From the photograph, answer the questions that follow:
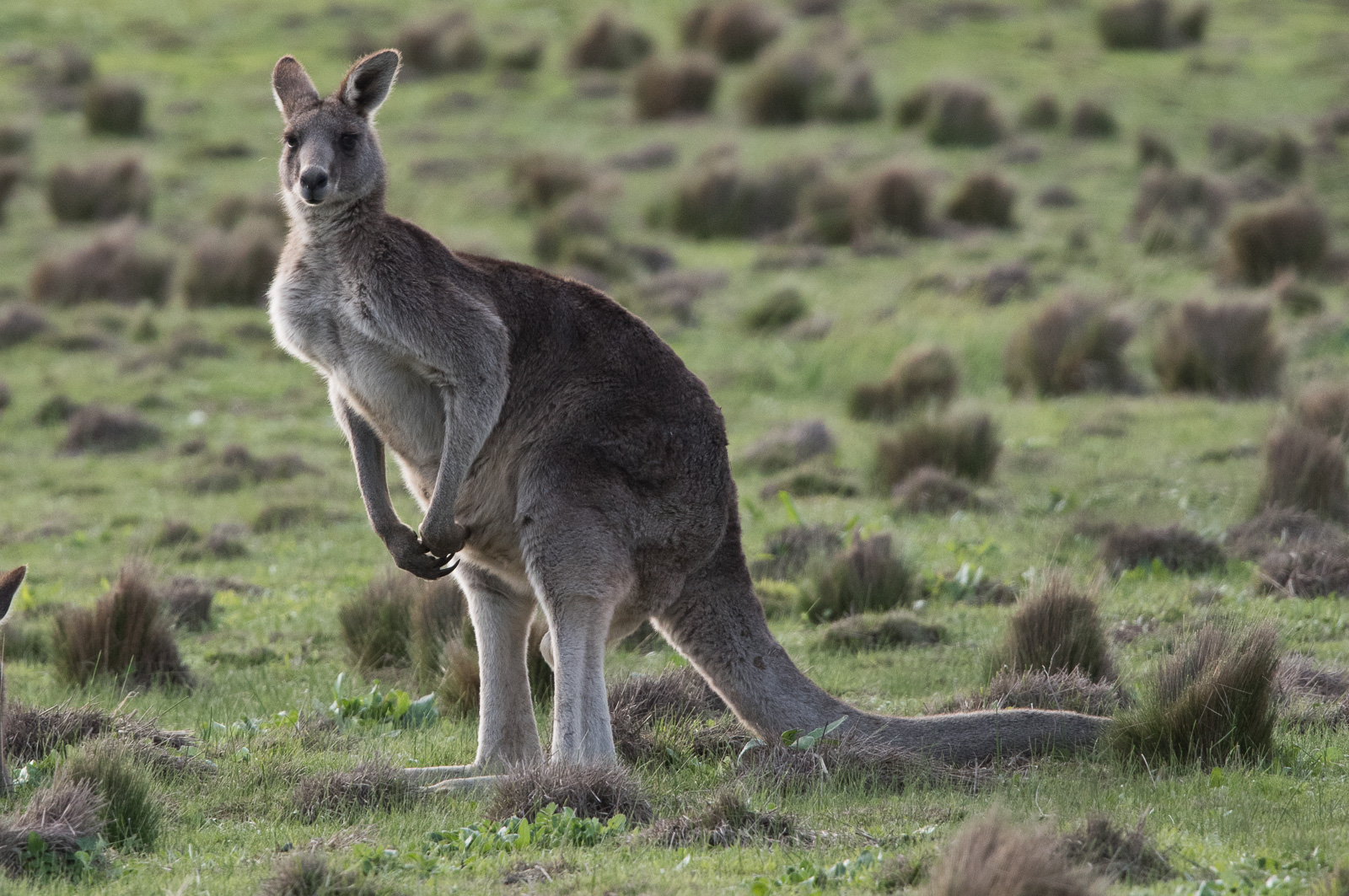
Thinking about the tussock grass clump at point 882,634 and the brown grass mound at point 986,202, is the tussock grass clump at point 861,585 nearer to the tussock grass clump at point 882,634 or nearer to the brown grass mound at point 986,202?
the tussock grass clump at point 882,634

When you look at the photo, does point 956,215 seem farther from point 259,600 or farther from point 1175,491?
point 259,600

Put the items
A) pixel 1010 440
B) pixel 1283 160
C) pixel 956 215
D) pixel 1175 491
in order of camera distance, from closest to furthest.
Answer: pixel 1175 491
pixel 1010 440
pixel 956 215
pixel 1283 160

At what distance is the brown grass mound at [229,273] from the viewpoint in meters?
17.2

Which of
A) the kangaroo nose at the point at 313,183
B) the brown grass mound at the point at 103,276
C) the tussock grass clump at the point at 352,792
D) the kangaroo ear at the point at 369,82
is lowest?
the tussock grass clump at the point at 352,792

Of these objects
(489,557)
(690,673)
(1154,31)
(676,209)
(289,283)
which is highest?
(1154,31)

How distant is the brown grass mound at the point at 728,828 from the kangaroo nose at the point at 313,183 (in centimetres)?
232

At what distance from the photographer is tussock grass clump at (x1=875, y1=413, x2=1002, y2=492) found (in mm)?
11117

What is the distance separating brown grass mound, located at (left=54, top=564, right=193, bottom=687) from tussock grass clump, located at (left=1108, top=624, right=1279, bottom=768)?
407 centimetres

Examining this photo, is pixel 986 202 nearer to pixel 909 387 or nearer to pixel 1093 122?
pixel 1093 122

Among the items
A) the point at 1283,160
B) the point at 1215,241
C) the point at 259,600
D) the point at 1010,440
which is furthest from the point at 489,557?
the point at 1283,160

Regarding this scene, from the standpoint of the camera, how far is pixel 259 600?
29.0 ft

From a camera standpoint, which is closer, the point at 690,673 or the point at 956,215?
the point at 690,673

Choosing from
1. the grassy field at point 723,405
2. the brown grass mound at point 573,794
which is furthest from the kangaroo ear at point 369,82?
the brown grass mound at point 573,794

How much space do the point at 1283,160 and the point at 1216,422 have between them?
36.0 ft
